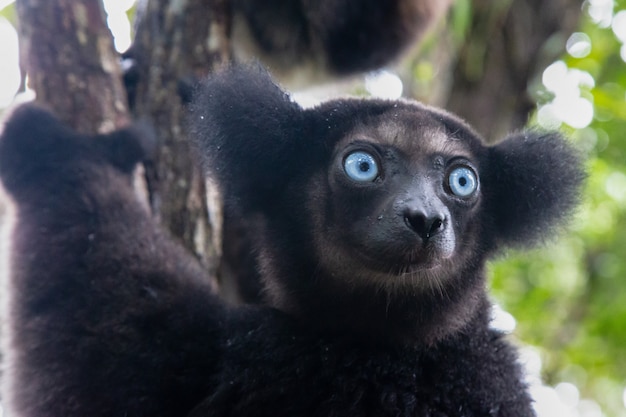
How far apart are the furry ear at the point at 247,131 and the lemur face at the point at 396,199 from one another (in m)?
0.20

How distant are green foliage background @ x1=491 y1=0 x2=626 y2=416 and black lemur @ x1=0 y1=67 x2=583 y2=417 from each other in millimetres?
3568

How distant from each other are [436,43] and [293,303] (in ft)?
12.2

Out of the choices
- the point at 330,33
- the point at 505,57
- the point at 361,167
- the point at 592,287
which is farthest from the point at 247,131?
the point at 592,287

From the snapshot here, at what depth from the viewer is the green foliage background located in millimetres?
6977

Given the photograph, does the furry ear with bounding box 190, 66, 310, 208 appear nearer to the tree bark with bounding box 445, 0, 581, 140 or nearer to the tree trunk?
the tree trunk

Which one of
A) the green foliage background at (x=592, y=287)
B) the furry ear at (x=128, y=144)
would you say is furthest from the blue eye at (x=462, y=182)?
the green foliage background at (x=592, y=287)

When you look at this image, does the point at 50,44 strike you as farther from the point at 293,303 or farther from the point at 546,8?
the point at 546,8

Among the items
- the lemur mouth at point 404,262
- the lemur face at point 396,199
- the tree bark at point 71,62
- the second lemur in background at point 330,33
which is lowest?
the lemur mouth at point 404,262

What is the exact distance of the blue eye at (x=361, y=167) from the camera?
9.32ft

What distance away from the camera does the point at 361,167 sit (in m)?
2.86

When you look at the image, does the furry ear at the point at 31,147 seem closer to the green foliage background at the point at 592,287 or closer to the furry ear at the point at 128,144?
the furry ear at the point at 128,144

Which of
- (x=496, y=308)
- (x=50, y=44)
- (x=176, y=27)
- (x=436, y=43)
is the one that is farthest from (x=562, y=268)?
(x=50, y=44)

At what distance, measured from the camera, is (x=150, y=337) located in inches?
116

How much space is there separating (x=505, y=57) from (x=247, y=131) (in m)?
3.30
